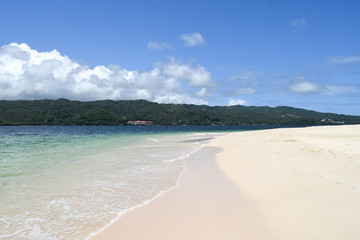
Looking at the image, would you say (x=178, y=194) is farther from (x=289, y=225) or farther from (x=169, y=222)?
(x=289, y=225)

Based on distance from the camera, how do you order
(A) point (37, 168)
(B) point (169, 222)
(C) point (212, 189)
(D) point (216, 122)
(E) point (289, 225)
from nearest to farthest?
(E) point (289, 225) → (B) point (169, 222) → (C) point (212, 189) → (A) point (37, 168) → (D) point (216, 122)

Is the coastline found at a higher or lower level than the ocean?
higher

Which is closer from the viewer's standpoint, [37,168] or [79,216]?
[79,216]

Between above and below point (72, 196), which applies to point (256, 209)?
above

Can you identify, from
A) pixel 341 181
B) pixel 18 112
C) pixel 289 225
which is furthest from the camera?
pixel 18 112

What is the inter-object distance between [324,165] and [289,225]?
250 inches

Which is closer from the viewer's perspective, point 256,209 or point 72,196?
point 256,209

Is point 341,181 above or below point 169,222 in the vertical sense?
above

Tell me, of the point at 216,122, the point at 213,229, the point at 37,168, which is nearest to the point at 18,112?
the point at 216,122

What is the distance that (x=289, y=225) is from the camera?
14.2 ft

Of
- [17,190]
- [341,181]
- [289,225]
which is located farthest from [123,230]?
[341,181]

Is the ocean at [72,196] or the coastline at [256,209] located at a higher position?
the coastline at [256,209]

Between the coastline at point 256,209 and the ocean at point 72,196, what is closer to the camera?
the coastline at point 256,209

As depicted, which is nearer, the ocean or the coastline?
the coastline
